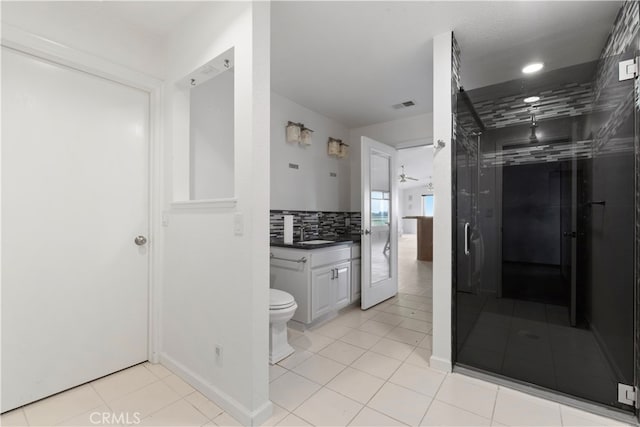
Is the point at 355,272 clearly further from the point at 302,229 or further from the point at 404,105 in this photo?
the point at 404,105

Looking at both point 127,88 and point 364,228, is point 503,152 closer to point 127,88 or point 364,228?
point 364,228

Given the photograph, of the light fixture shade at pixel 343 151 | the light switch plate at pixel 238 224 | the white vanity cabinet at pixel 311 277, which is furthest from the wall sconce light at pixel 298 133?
the light switch plate at pixel 238 224

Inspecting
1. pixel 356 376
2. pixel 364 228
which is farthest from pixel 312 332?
pixel 364 228

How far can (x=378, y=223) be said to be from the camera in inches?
139

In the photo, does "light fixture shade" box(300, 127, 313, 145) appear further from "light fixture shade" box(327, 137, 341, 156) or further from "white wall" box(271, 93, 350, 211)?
"light fixture shade" box(327, 137, 341, 156)

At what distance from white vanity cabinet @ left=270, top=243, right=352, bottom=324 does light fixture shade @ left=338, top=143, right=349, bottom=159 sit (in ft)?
4.89

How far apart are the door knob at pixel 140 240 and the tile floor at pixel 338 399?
90cm

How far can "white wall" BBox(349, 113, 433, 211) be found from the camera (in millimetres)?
3738

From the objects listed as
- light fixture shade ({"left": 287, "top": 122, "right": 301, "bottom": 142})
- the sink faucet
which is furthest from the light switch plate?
light fixture shade ({"left": 287, "top": 122, "right": 301, "bottom": 142})

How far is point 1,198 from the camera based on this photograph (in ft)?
5.18

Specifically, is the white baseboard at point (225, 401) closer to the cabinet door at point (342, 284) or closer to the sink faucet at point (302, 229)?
the cabinet door at point (342, 284)

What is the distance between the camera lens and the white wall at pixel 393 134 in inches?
147

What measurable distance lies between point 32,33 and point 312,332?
2.90 m

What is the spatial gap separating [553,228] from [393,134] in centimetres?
250
